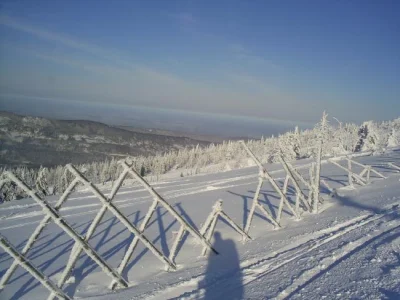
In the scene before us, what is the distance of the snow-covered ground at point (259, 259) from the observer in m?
6.02

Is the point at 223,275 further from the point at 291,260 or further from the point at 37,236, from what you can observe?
the point at 37,236

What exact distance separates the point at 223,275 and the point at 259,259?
1159 mm

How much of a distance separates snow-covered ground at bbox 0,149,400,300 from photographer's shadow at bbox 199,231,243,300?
22mm

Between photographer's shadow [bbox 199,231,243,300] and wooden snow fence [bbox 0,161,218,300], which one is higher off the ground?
wooden snow fence [bbox 0,161,218,300]

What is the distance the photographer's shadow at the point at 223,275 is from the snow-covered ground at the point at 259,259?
0.07 feet

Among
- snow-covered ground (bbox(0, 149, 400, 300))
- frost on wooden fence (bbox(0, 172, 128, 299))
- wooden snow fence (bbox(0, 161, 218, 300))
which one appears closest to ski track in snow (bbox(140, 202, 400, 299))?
snow-covered ground (bbox(0, 149, 400, 300))

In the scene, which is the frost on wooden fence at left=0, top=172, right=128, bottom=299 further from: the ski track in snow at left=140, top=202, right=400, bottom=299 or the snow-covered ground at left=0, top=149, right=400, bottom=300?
the ski track in snow at left=140, top=202, right=400, bottom=299

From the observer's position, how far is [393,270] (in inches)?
229

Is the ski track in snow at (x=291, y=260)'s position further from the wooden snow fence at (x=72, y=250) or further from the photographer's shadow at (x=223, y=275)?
the wooden snow fence at (x=72, y=250)

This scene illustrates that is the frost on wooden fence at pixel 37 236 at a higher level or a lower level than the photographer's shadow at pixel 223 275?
higher

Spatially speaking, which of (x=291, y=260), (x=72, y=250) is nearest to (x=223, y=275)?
(x=291, y=260)

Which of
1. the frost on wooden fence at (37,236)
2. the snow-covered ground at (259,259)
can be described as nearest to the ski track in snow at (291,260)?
the snow-covered ground at (259,259)

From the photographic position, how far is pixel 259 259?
8109 mm

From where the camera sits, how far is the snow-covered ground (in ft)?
19.7
